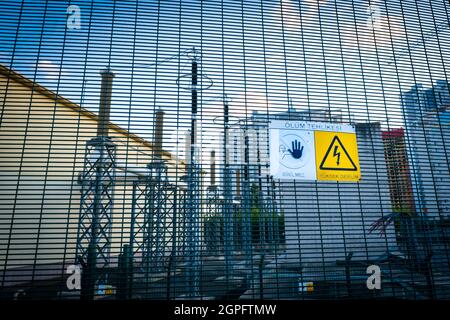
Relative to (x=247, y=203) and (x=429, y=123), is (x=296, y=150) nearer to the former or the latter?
(x=247, y=203)

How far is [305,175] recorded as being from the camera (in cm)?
397

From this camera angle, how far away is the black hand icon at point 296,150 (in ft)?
13.1

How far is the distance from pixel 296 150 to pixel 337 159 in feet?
1.91

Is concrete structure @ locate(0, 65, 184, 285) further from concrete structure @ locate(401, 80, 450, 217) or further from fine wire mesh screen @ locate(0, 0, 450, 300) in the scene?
concrete structure @ locate(401, 80, 450, 217)

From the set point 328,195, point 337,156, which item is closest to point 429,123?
point 337,156

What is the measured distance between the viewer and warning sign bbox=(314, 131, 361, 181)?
4.02m

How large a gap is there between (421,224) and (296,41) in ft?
9.88

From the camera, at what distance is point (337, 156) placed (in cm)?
410
